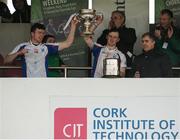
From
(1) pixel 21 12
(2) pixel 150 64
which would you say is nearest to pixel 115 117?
(2) pixel 150 64

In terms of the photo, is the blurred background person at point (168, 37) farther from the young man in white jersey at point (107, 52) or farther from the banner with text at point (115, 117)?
the banner with text at point (115, 117)

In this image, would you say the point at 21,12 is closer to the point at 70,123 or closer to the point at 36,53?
the point at 36,53

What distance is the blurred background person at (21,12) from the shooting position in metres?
10.4

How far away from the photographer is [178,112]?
627 cm

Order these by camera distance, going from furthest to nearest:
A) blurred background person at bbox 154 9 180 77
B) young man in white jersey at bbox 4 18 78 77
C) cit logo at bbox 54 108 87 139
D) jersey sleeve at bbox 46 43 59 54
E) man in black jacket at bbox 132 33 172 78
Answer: blurred background person at bbox 154 9 180 77 → jersey sleeve at bbox 46 43 59 54 → young man in white jersey at bbox 4 18 78 77 → man in black jacket at bbox 132 33 172 78 → cit logo at bbox 54 108 87 139

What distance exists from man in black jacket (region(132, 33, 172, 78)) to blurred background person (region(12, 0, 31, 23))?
3311mm

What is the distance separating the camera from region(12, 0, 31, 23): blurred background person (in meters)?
10.4

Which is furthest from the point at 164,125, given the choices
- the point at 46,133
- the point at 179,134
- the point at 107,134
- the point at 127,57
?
the point at 127,57

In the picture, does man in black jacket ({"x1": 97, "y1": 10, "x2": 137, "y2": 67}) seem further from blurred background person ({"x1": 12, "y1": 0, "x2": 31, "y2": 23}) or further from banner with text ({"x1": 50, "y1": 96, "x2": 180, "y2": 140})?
banner with text ({"x1": 50, "y1": 96, "x2": 180, "y2": 140})

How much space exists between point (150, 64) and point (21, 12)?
3844mm

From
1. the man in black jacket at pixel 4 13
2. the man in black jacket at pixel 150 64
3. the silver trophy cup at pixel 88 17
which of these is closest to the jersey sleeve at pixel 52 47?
the man in black jacket at pixel 150 64

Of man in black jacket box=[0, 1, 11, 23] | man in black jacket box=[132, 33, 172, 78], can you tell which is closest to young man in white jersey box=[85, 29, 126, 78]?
man in black jacket box=[132, 33, 172, 78]

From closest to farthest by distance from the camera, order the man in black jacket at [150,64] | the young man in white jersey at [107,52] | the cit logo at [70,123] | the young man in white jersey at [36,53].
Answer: the cit logo at [70,123] → the man in black jacket at [150,64] → the young man in white jersey at [36,53] → the young man in white jersey at [107,52]

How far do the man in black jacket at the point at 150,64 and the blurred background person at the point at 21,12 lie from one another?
3311 millimetres
